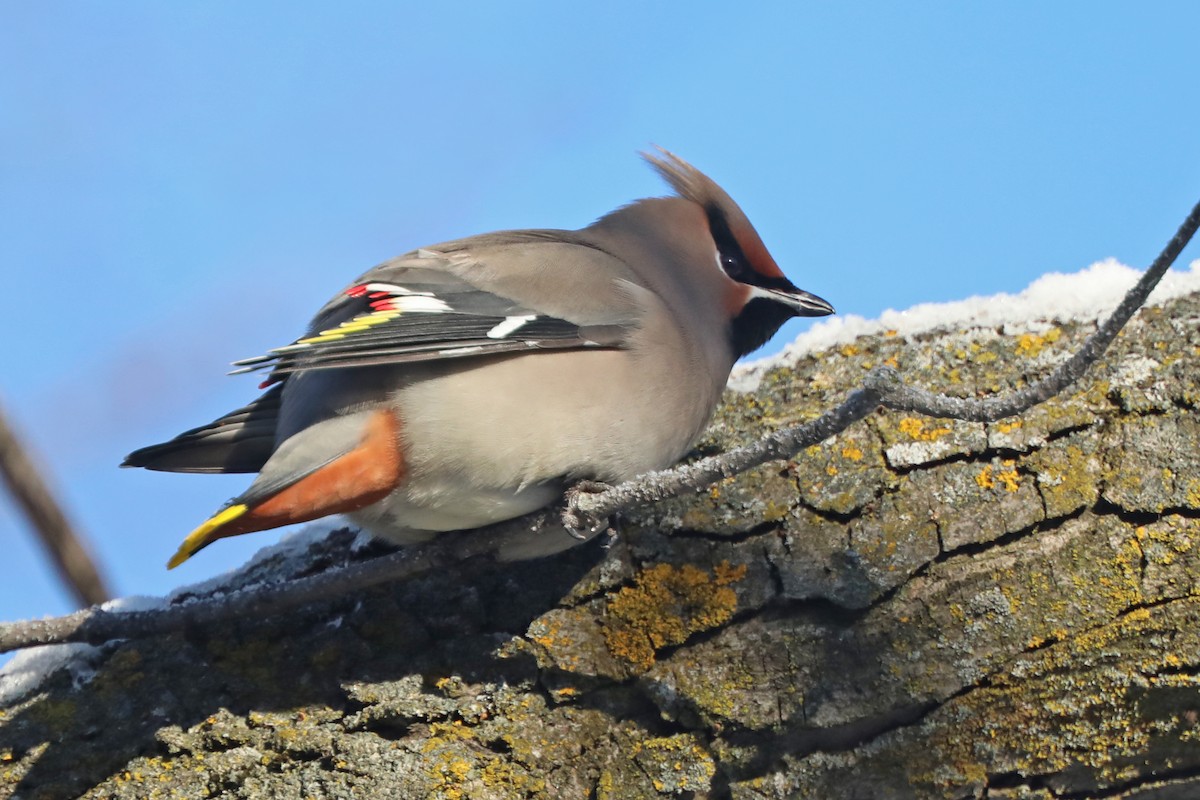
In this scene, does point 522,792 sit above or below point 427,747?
below

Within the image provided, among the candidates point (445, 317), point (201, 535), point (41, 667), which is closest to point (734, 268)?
point (445, 317)

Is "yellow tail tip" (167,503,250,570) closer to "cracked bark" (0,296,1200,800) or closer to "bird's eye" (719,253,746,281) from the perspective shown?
"cracked bark" (0,296,1200,800)

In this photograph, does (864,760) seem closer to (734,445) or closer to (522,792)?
(522,792)

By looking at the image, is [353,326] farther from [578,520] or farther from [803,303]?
[803,303]

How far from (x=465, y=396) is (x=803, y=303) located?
4.16ft

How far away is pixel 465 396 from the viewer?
319cm

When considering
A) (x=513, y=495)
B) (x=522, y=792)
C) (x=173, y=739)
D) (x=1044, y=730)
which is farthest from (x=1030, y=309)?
(x=173, y=739)

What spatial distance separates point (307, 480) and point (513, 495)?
53 cm

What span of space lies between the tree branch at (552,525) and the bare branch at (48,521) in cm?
172

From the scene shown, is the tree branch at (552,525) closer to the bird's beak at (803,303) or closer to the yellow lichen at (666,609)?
the yellow lichen at (666,609)

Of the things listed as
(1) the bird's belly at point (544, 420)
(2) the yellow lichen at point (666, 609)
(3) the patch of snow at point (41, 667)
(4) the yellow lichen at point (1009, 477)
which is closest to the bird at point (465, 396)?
(1) the bird's belly at point (544, 420)

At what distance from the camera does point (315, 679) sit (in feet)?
9.87

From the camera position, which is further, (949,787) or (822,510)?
(822,510)

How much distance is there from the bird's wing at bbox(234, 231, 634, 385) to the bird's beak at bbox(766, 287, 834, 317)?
66cm
